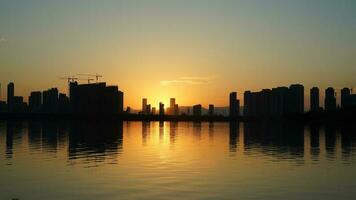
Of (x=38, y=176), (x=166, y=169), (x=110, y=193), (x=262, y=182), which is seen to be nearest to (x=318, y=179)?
(x=262, y=182)

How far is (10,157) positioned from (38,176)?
16.3 metres

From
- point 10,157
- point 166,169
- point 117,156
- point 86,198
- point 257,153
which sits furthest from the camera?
point 257,153

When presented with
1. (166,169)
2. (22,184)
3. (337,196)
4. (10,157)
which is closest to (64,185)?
(22,184)

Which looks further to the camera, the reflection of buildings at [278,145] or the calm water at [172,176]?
the reflection of buildings at [278,145]

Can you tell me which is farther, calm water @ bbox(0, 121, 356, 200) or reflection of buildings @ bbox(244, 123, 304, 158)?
reflection of buildings @ bbox(244, 123, 304, 158)

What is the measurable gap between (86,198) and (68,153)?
30.1 m

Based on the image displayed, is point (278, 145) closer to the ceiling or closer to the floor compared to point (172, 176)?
closer to the ceiling

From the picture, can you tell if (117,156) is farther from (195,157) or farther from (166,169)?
(166,169)

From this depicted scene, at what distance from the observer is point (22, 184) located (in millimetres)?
32906

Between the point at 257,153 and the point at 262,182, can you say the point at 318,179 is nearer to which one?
the point at 262,182

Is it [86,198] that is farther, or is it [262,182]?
[262,182]

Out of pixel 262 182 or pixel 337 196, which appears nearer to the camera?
pixel 337 196

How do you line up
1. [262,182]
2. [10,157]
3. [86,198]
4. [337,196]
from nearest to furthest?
[86,198]
[337,196]
[262,182]
[10,157]

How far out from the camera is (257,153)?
198 ft
